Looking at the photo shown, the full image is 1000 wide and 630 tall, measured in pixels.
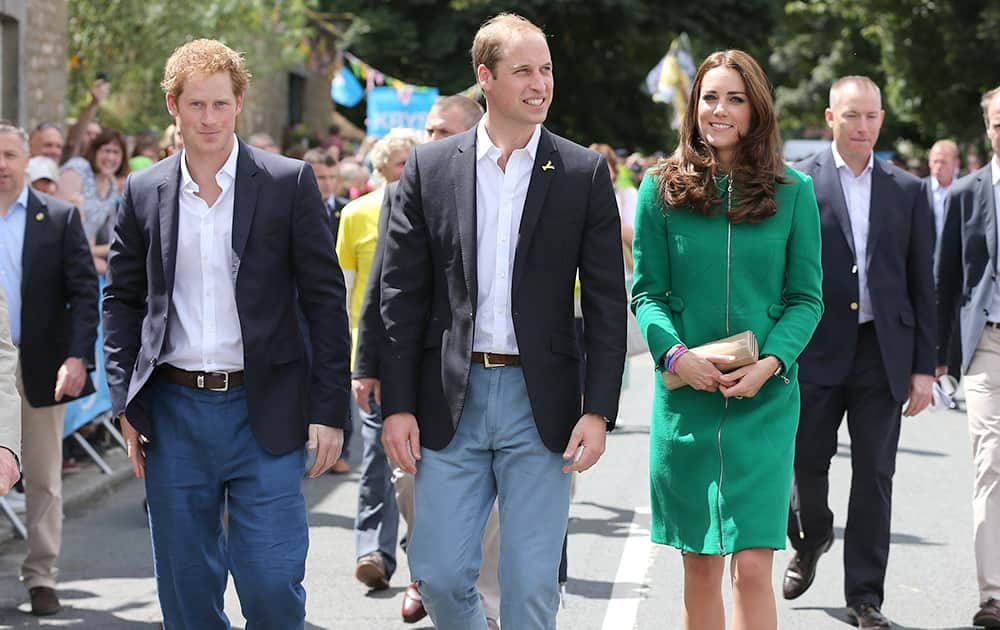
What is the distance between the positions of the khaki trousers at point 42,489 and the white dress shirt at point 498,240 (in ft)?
10.2

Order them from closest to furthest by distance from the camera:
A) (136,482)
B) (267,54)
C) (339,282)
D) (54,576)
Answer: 1. (339,282)
2. (54,576)
3. (136,482)
4. (267,54)

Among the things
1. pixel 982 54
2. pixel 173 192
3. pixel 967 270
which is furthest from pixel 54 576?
pixel 982 54

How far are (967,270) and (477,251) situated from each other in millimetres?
3168

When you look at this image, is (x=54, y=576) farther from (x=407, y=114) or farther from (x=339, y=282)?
(x=407, y=114)

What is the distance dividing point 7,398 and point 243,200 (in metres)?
1.27

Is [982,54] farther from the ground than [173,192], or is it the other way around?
[982,54]

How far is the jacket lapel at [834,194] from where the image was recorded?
651cm

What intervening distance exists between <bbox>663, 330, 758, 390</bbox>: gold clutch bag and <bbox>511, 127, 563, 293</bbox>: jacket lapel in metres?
0.71

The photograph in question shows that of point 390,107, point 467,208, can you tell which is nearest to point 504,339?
point 467,208

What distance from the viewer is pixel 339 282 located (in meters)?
4.98

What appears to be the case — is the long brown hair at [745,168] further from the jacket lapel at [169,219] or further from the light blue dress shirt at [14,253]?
the light blue dress shirt at [14,253]

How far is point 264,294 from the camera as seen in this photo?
4875 millimetres

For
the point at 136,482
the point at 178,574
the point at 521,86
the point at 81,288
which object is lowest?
the point at 136,482

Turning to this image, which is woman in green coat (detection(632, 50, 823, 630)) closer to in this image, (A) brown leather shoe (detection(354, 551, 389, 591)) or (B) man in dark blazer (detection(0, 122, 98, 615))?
(A) brown leather shoe (detection(354, 551, 389, 591))
